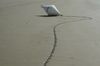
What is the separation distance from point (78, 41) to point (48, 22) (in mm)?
1684

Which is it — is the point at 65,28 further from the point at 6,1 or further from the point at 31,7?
the point at 6,1

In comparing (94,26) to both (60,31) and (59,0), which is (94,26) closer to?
(60,31)

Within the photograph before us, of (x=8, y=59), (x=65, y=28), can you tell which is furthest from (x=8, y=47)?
(x=65, y=28)

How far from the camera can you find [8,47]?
16.6 feet

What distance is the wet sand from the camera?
4.48 meters

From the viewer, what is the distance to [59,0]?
10.9 meters

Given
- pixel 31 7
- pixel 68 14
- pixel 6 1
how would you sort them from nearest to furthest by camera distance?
pixel 68 14, pixel 31 7, pixel 6 1

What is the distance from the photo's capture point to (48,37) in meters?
5.64

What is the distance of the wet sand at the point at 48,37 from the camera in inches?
176

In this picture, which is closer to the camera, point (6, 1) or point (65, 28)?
point (65, 28)

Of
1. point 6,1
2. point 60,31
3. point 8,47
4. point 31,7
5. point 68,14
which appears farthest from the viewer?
point 6,1

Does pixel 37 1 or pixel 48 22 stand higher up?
pixel 48 22

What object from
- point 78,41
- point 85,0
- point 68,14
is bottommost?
point 85,0

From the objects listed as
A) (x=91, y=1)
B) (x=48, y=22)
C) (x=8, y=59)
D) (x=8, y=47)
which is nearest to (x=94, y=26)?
(x=48, y=22)
